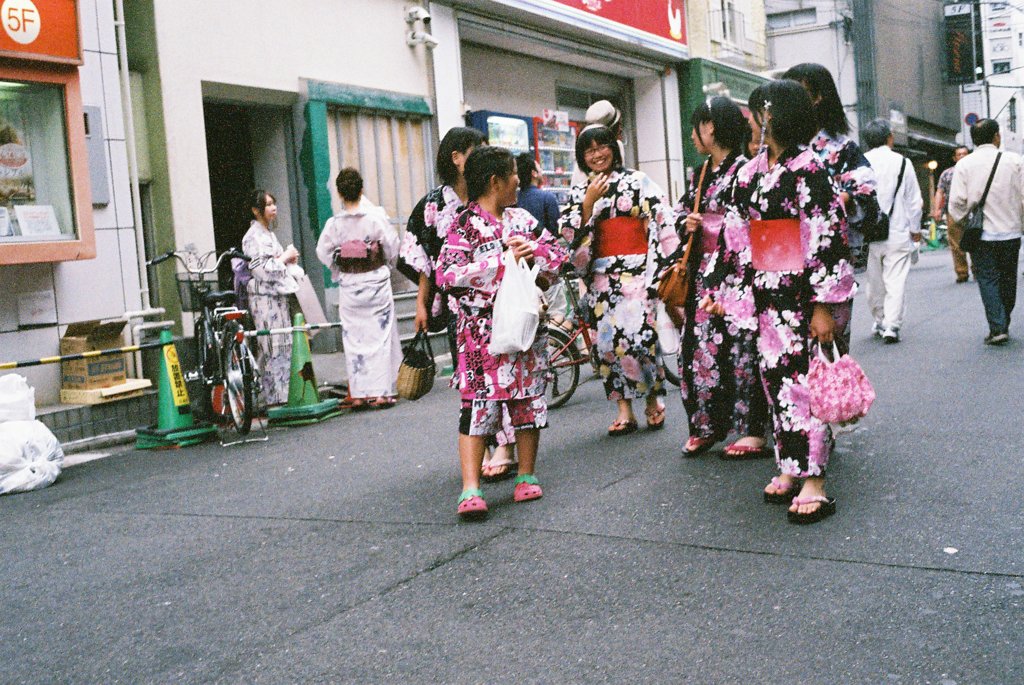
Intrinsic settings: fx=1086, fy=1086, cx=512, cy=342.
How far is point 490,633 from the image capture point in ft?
11.5

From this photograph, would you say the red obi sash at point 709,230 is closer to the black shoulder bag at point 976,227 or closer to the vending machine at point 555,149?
the black shoulder bag at point 976,227

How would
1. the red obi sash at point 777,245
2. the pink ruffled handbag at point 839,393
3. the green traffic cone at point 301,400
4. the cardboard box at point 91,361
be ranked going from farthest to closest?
the green traffic cone at point 301,400 → the cardboard box at point 91,361 → the red obi sash at point 777,245 → the pink ruffled handbag at point 839,393

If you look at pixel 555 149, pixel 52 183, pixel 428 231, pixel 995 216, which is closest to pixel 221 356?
pixel 52 183

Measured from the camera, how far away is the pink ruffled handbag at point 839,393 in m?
4.34

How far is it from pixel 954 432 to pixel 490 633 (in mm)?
3679

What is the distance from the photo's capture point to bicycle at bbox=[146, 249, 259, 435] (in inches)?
307

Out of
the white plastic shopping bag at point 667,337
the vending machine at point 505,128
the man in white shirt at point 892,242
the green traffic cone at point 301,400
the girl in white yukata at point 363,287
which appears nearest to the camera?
the white plastic shopping bag at point 667,337

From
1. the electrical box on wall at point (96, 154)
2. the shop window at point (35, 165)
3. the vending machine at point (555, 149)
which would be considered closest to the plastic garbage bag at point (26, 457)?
the shop window at point (35, 165)

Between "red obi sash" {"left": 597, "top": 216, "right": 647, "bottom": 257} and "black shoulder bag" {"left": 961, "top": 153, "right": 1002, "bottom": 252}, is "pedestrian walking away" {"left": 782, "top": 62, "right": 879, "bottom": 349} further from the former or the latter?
"black shoulder bag" {"left": 961, "top": 153, "right": 1002, "bottom": 252}

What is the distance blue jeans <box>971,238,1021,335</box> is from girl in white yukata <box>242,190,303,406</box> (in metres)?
6.07

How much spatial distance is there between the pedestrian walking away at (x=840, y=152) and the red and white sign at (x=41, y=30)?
544 cm

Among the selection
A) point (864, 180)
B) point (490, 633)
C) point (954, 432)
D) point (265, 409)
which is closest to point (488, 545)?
point (490, 633)

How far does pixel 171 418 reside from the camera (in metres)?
7.89

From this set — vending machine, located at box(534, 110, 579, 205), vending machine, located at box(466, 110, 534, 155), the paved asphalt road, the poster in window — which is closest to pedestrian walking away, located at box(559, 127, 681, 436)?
the paved asphalt road
